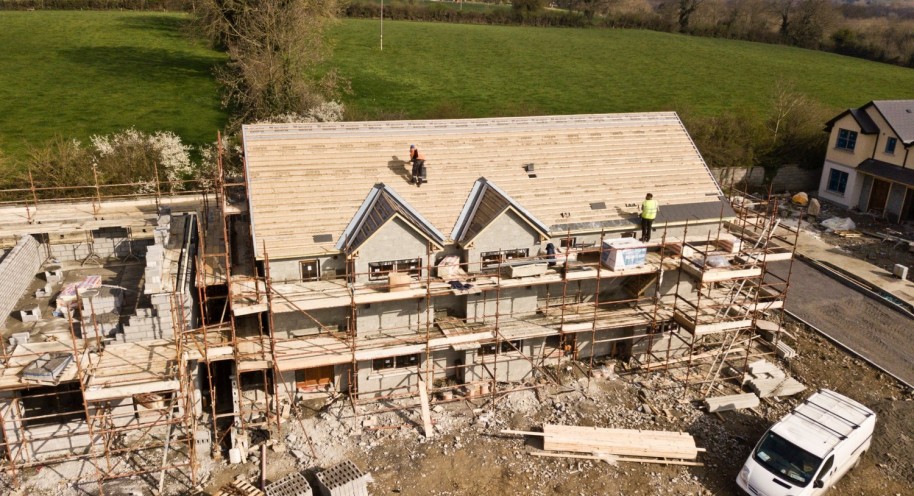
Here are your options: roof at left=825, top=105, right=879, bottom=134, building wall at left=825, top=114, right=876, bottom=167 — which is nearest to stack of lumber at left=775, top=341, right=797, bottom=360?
building wall at left=825, top=114, right=876, bottom=167

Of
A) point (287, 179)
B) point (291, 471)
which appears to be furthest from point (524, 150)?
point (291, 471)

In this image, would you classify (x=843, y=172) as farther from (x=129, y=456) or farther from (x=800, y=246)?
(x=129, y=456)

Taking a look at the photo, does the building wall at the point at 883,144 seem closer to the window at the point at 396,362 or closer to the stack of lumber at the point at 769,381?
the stack of lumber at the point at 769,381

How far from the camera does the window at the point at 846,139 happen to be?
47.6 meters

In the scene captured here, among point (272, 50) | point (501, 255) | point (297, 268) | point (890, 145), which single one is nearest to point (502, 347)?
point (501, 255)

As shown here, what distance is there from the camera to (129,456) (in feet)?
72.1

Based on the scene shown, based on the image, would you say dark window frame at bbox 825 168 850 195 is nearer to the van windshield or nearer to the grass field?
the grass field

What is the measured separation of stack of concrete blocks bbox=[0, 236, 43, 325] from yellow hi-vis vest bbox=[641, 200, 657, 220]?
24.8m

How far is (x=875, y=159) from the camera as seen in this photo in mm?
46562

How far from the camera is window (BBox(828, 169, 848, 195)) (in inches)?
1922

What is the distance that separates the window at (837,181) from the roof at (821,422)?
1209 inches

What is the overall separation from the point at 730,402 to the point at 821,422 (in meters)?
3.96

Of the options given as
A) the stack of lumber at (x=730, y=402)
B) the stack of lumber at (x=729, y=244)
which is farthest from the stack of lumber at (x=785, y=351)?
the stack of lumber at (x=729, y=244)

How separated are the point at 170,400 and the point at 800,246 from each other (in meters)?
37.8
